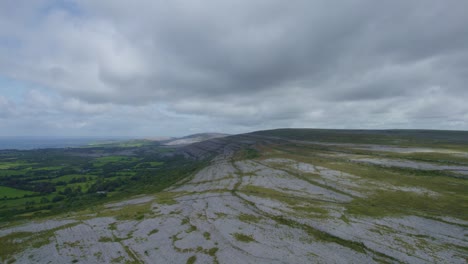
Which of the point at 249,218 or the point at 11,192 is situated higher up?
the point at 249,218

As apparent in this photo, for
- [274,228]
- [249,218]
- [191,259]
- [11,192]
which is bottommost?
[11,192]

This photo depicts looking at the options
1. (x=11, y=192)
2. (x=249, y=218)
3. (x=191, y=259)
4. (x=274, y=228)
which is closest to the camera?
(x=191, y=259)

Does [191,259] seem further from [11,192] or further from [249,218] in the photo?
[11,192]

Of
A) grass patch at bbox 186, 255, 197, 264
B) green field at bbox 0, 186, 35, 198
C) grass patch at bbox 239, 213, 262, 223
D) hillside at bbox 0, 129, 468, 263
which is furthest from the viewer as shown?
green field at bbox 0, 186, 35, 198

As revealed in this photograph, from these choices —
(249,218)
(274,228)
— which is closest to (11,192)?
(249,218)

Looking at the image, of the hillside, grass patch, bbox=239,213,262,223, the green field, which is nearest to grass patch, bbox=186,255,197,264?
the hillside

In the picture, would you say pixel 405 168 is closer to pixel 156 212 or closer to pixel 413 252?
pixel 413 252

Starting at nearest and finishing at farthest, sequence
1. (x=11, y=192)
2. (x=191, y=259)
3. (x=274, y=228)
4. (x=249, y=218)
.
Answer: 1. (x=191, y=259)
2. (x=274, y=228)
3. (x=249, y=218)
4. (x=11, y=192)

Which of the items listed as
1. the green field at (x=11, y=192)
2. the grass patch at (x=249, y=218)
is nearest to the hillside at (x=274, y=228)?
the grass patch at (x=249, y=218)

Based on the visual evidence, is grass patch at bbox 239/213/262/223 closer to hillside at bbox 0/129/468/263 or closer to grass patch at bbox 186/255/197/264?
hillside at bbox 0/129/468/263

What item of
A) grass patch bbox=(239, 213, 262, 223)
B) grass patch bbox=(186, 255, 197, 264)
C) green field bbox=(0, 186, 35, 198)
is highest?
grass patch bbox=(186, 255, 197, 264)

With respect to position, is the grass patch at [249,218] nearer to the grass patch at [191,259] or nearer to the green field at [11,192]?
the grass patch at [191,259]
